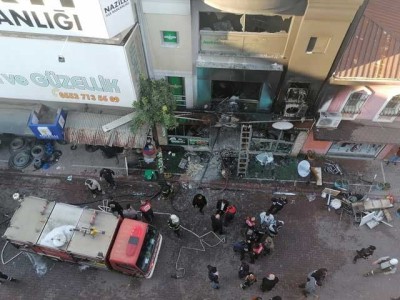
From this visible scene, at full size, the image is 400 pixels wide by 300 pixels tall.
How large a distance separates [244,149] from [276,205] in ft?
13.5

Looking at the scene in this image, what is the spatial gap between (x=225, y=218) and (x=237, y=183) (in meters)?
3.34

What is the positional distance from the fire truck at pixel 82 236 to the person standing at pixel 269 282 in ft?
20.2

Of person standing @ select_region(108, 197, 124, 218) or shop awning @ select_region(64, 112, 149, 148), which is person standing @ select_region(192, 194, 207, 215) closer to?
person standing @ select_region(108, 197, 124, 218)

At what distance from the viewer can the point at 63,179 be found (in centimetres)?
2380

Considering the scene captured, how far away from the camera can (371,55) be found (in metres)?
18.9

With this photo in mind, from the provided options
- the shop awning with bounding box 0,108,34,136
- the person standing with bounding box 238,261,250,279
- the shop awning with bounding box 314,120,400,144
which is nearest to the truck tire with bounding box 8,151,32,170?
the shop awning with bounding box 0,108,34,136

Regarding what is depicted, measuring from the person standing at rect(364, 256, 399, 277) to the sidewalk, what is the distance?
16.0ft

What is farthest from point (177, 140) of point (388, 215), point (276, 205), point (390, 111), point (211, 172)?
point (388, 215)

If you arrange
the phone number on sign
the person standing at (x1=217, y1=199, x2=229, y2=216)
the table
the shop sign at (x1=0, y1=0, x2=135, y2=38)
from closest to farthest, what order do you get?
the shop sign at (x1=0, y1=0, x2=135, y2=38), the phone number on sign, the person standing at (x1=217, y1=199, x2=229, y2=216), the table

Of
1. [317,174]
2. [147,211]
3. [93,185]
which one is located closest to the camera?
[147,211]

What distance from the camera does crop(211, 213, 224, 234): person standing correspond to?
19.9 meters

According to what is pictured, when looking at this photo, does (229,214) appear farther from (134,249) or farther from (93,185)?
(93,185)

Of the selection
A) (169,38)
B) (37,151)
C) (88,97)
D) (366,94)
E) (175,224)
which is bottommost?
(37,151)

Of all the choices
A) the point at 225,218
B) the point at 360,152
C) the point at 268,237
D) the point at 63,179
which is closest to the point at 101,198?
the point at 63,179
